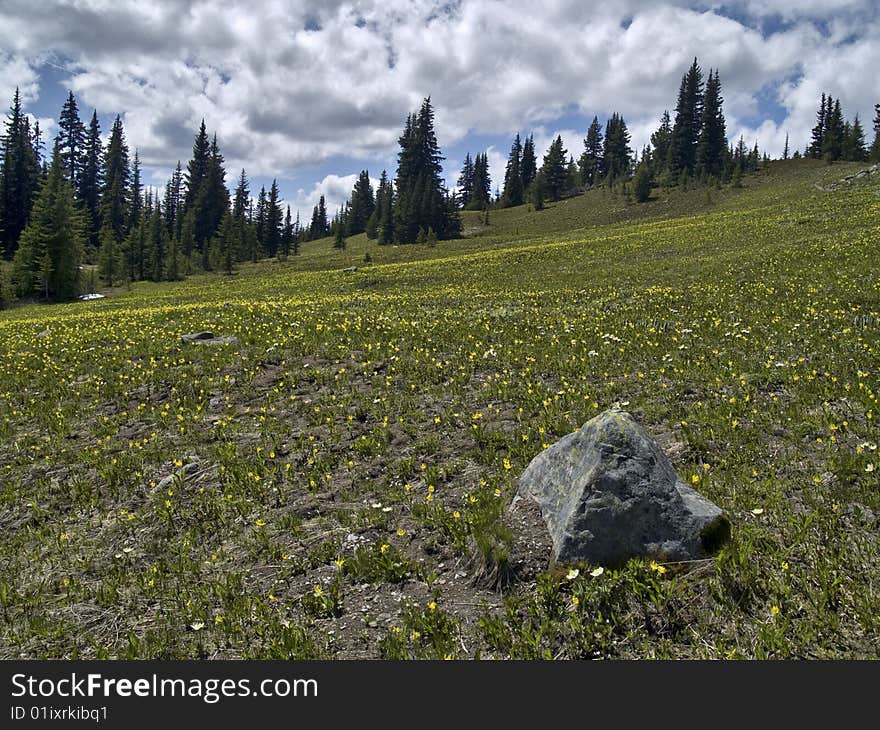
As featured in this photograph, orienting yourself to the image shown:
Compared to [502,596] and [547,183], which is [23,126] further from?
[502,596]

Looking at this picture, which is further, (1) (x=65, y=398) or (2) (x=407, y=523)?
(1) (x=65, y=398)

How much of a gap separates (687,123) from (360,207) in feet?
217

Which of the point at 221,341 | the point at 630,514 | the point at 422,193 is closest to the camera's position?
the point at 630,514

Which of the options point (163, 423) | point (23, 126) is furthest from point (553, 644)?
point (23, 126)

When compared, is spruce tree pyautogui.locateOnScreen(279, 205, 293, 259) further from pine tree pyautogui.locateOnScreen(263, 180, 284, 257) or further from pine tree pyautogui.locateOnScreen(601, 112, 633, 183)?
pine tree pyautogui.locateOnScreen(601, 112, 633, 183)

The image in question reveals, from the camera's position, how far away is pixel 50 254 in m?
50.5

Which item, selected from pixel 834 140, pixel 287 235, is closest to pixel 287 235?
pixel 287 235

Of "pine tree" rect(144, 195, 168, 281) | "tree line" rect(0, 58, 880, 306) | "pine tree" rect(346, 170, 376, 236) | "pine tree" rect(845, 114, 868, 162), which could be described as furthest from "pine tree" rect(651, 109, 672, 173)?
"pine tree" rect(144, 195, 168, 281)

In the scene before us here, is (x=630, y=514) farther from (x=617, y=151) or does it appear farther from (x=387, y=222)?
(x=617, y=151)

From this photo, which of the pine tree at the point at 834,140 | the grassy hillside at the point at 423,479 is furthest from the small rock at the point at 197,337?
the pine tree at the point at 834,140

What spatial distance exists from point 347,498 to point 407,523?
103cm

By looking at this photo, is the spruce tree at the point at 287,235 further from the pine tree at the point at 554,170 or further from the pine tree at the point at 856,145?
the pine tree at the point at 856,145

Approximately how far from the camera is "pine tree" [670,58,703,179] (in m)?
95.3

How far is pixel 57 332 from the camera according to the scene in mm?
19703
